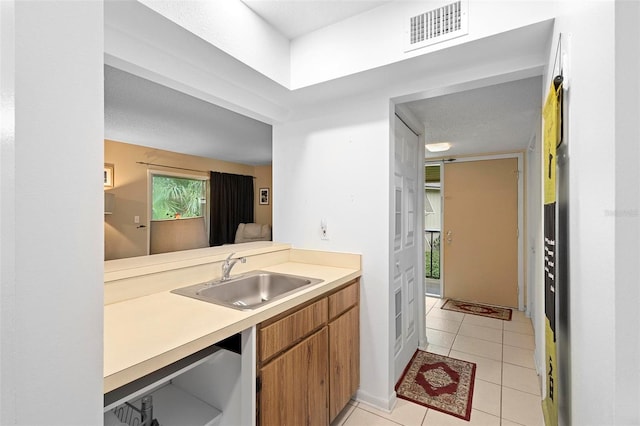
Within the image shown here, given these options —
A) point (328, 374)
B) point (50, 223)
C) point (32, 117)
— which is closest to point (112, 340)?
point (50, 223)

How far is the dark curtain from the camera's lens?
6.02 meters

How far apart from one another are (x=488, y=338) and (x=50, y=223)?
3.55 metres

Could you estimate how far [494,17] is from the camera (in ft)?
4.36

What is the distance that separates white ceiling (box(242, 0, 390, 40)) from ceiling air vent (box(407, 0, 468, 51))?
9.7 inches

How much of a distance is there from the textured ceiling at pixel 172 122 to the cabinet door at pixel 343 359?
2318 mm

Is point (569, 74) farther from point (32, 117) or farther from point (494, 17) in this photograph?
point (32, 117)

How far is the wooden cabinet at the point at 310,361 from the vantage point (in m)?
1.28

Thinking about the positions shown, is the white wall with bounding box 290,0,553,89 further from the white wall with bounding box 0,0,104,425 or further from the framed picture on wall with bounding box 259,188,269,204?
the framed picture on wall with bounding box 259,188,269,204

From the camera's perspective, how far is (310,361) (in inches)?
59.6

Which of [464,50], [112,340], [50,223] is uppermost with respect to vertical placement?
[464,50]

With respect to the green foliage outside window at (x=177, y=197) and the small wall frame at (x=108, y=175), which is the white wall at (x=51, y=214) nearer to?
the small wall frame at (x=108, y=175)

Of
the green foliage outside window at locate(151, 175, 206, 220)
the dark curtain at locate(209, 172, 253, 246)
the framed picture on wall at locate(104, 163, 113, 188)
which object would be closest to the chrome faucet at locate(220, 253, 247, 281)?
the framed picture on wall at locate(104, 163, 113, 188)

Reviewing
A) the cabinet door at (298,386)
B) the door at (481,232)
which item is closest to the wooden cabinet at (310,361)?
the cabinet door at (298,386)

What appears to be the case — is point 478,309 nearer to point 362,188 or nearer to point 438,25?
point 362,188
